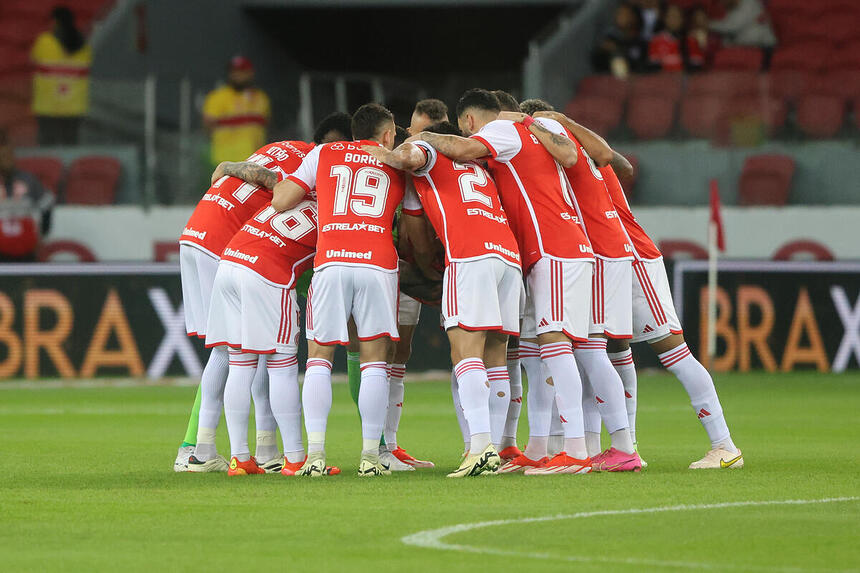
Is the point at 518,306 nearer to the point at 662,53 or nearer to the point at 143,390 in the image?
the point at 143,390

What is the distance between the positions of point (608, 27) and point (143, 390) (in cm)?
846

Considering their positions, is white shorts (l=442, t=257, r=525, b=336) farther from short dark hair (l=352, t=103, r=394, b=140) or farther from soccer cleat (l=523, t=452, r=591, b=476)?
short dark hair (l=352, t=103, r=394, b=140)

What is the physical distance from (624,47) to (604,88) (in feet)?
3.52

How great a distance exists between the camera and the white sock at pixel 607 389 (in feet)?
27.3

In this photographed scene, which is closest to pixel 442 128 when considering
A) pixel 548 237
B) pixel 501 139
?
pixel 501 139

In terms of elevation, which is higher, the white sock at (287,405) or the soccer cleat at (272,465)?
the white sock at (287,405)

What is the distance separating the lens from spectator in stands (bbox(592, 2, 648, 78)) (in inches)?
777

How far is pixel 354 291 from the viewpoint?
326 inches

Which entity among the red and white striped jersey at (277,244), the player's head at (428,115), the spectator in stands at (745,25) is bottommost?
the red and white striped jersey at (277,244)

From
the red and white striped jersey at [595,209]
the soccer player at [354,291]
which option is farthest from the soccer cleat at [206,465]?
the red and white striped jersey at [595,209]

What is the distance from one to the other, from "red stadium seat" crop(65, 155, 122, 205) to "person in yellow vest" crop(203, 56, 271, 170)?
140 centimetres

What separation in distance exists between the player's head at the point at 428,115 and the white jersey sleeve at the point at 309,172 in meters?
0.78

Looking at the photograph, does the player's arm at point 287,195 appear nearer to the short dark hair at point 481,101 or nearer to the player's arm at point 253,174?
the player's arm at point 253,174

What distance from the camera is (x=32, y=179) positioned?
18.1m
